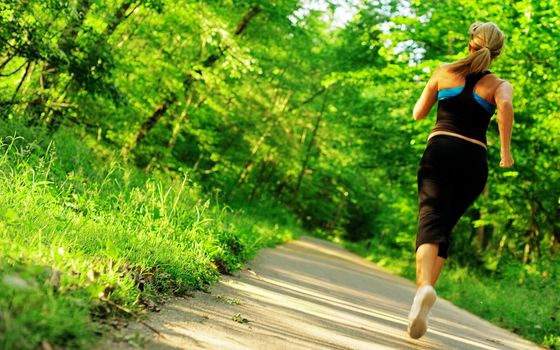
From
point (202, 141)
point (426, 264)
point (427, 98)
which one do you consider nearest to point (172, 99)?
point (202, 141)

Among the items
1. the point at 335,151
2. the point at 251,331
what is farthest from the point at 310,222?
the point at 251,331

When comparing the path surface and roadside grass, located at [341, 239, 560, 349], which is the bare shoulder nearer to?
the path surface

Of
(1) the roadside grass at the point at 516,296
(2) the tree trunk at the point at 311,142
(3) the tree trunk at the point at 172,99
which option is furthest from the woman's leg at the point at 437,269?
(2) the tree trunk at the point at 311,142

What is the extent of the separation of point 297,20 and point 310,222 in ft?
115

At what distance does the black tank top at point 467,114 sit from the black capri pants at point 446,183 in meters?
0.08

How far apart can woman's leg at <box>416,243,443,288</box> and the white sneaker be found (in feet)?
0.34

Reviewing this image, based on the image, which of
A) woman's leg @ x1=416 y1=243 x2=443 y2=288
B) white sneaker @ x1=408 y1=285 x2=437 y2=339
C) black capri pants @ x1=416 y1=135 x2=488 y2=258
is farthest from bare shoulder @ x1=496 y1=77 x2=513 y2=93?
white sneaker @ x1=408 y1=285 x2=437 y2=339

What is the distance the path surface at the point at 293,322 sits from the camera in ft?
12.4

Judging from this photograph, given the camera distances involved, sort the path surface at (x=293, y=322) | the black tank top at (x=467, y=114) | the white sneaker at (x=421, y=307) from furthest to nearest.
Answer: the black tank top at (x=467, y=114)
the white sneaker at (x=421, y=307)
the path surface at (x=293, y=322)

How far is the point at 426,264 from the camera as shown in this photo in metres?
4.90

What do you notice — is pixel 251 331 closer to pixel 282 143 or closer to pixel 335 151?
pixel 282 143

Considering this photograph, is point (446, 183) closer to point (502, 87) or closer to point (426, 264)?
point (426, 264)

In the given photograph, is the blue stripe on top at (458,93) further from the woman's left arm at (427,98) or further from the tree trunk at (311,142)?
the tree trunk at (311,142)

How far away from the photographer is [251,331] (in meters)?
4.15
